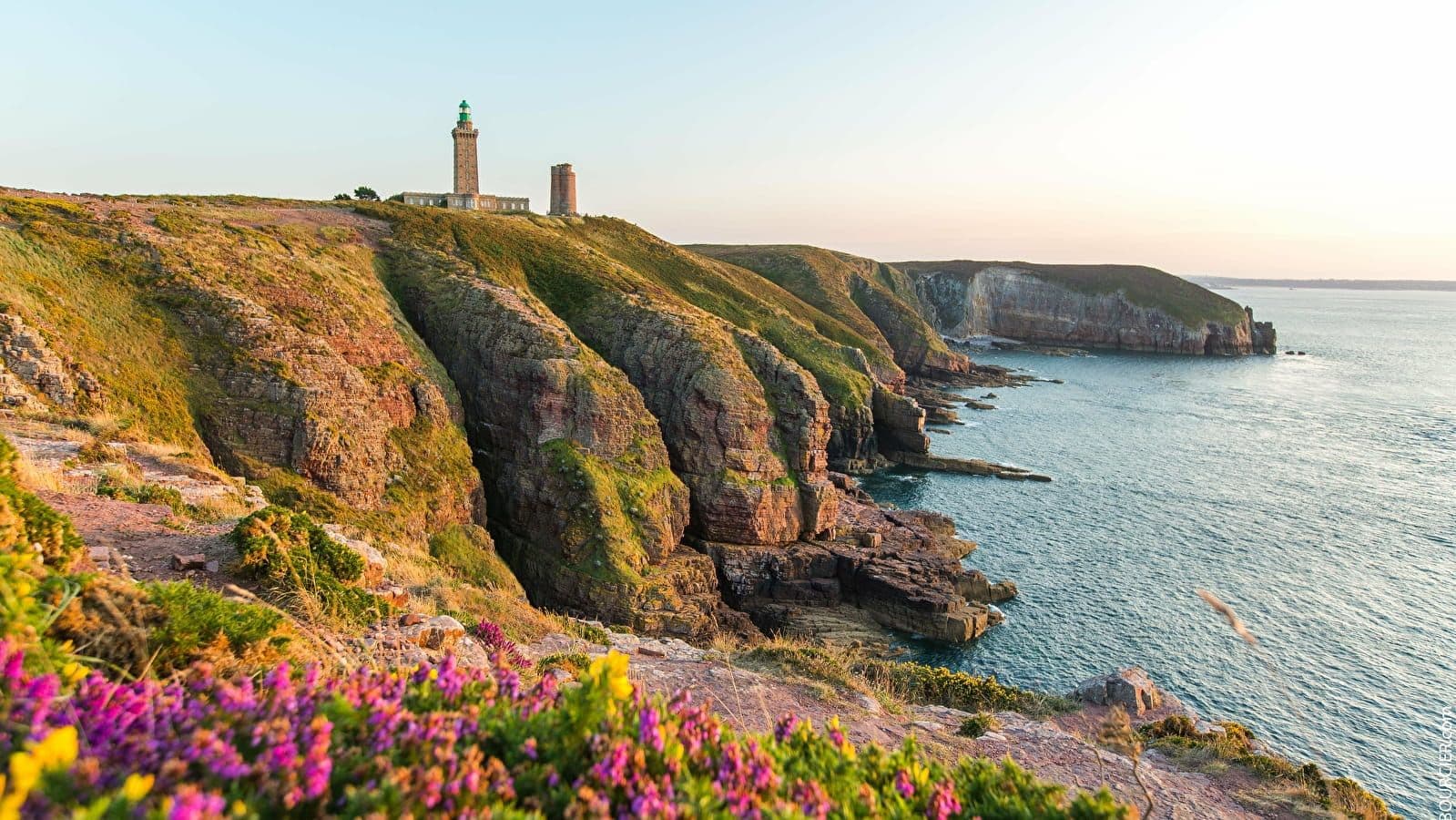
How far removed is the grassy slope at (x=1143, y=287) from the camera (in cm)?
15812

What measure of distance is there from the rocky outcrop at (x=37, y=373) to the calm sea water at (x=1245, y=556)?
32769mm

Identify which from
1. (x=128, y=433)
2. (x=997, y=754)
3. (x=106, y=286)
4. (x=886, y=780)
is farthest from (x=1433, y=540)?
(x=106, y=286)

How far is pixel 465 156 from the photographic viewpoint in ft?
300

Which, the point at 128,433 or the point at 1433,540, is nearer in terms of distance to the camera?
the point at 128,433

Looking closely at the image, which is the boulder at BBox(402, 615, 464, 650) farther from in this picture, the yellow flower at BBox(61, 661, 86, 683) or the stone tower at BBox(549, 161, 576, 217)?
the stone tower at BBox(549, 161, 576, 217)

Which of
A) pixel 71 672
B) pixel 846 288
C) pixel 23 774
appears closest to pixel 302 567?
pixel 71 672

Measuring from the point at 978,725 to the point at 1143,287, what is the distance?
591ft

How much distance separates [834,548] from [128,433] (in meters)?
36.8

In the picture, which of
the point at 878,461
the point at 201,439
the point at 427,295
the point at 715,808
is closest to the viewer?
the point at 715,808

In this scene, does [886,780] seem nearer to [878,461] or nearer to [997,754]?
[997,754]

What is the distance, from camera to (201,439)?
2920cm

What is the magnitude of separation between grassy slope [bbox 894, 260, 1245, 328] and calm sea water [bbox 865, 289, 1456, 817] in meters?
63.7

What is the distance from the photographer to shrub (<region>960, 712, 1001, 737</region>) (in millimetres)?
15766

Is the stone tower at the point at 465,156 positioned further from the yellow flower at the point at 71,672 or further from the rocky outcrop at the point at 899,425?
the yellow flower at the point at 71,672
